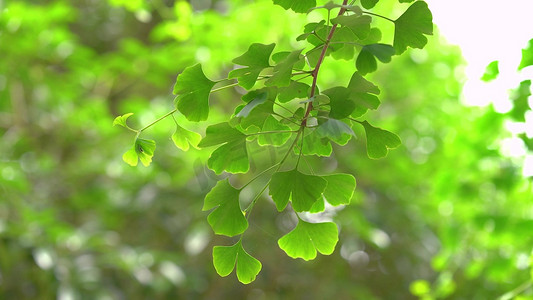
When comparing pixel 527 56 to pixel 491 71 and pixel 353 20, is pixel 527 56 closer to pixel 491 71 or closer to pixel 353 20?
pixel 491 71

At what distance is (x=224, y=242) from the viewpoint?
170 centimetres

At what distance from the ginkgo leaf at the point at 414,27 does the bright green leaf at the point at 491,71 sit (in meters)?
0.42

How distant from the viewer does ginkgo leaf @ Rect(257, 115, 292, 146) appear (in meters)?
0.39

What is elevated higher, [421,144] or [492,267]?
[492,267]

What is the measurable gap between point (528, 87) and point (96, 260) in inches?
50.5

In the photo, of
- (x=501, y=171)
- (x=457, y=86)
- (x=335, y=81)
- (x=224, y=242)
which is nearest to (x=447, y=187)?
(x=501, y=171)

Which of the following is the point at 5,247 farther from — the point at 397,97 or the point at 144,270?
the point at 397,97

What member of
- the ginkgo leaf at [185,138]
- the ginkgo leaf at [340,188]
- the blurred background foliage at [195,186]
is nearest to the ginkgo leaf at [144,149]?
the ginkgo leaf at [185,138]

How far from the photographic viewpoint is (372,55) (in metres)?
0.37

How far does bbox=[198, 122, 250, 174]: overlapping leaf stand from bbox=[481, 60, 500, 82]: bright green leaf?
1.68 feet

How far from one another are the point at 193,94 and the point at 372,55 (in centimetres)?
13

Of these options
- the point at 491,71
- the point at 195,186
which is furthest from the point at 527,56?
the point at 195,186

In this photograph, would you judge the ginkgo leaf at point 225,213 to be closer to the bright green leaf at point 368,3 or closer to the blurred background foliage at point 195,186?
the bright green leaf at point 368,3

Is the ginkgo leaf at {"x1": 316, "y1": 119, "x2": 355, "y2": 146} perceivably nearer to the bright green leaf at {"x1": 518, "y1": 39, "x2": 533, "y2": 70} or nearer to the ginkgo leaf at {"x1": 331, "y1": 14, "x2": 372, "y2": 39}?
the ginkgo leaf at {"x1": 331, "y1": 14, "x2": 372, "y2": 39}
